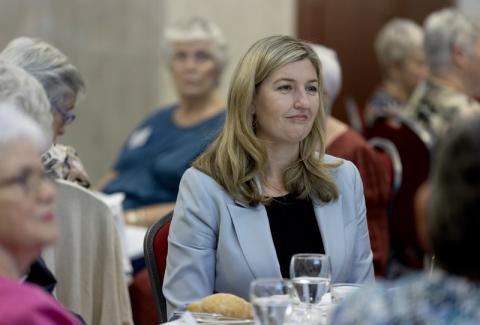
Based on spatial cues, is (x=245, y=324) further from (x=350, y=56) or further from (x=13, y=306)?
(x=350, y=56)

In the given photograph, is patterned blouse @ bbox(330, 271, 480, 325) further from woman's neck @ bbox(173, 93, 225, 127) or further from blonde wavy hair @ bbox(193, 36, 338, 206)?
woman's neck @ bbox(173, 93, 225, 127)

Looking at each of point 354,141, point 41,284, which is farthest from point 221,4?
point 41,284

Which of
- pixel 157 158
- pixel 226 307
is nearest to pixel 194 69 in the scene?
pixel 157 158

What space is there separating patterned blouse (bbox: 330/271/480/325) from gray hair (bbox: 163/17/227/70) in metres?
4.30

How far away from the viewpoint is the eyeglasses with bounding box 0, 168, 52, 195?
6.59 feet

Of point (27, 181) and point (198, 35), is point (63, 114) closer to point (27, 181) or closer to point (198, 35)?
point (27, 181)

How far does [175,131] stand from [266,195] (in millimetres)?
2491

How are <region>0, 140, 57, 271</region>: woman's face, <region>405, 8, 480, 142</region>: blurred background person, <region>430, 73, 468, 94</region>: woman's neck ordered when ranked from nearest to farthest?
1. <region>0, 140, 57, 271</region>: woman's face
2. <region>405, 8, 480, 142</region>: blurred background person
3. <region>430, 73, 468, 94</region>: woman's neck

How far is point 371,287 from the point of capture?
1804 millimetres

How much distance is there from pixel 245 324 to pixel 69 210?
3.50ft

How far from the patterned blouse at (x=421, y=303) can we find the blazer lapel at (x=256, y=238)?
1.34 metres

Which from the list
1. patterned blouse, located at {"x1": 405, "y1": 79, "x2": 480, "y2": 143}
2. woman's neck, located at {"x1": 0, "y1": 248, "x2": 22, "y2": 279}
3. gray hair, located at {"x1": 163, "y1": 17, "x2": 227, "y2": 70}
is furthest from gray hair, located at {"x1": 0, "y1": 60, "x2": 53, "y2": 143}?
patterned blouse, located at {"x1": 405, "y1": 79, "x2": 480, "y2": 143}

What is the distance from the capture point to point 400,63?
7406 millimetres

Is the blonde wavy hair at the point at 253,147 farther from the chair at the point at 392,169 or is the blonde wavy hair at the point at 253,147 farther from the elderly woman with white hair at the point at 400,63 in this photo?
the elderly woman with white hair at the point at 400,63
